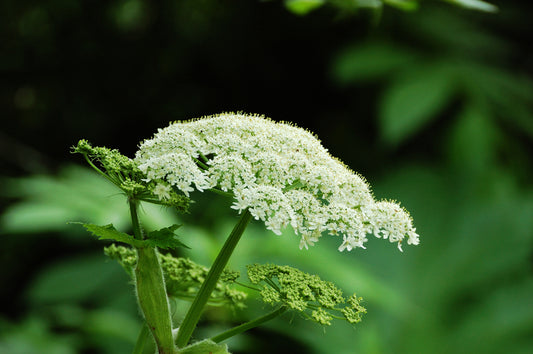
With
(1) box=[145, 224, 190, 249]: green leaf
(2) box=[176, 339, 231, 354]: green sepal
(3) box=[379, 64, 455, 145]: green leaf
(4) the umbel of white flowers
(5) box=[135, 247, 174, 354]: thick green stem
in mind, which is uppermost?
(3) box=[379, 64, 455, 145]: green leaf

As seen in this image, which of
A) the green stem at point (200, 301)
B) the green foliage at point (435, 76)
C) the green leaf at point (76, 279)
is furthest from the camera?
the green foliage at point (435, 76)

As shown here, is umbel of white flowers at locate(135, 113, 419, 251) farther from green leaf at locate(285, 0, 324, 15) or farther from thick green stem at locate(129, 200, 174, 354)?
green leaf at locate(285, 0, 324, 15)

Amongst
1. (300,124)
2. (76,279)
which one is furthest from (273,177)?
(300,124)

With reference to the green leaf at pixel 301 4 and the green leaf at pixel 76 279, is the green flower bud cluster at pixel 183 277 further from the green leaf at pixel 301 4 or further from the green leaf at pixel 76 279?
the green leaf at pixel 76 279

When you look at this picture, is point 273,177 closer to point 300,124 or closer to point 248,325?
point 248,325

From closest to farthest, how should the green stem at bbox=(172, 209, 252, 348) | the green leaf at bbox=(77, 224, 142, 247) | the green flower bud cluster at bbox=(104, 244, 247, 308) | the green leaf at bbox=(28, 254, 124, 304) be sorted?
the green leaf at bbox=(77, 224, 142, 247), the green stem at bbox=(172, 209, 252, 348), the green flower bud cluster at bbox=(104, 244, 247, 308), the green leaf at bbox=(28, 254, 124, 304)

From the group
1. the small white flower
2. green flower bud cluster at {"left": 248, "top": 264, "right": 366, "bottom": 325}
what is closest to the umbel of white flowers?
the small white flower

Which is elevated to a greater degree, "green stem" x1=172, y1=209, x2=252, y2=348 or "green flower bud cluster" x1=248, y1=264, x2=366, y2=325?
"green flower bud cluster" x1=248, y1=264, x2=366, y2=325

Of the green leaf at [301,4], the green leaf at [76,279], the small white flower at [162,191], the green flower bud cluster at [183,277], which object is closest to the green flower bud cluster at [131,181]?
the small white flower at [162,191]

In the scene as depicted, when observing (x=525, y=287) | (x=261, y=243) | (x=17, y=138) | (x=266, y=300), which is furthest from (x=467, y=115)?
(x=17, y=138)
